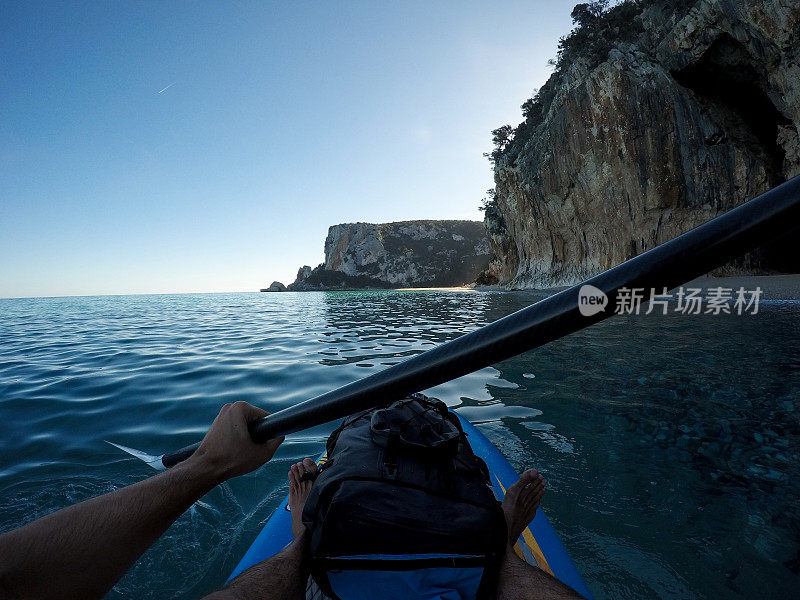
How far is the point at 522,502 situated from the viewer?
1.88 metres

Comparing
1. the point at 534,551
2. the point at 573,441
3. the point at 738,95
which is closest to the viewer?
the point at 534,551

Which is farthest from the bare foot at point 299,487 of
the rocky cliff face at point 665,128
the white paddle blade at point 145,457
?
the rocky cliff face at point 665,128

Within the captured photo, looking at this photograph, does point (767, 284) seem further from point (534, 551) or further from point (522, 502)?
point (534, 551)

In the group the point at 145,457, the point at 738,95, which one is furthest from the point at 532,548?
the point at 738,95

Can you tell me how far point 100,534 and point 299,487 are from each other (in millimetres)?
1151

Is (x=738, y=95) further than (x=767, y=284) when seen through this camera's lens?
Yes

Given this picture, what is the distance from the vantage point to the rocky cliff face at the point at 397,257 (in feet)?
296

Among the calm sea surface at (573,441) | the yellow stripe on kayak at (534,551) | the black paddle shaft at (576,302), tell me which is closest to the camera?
the black paddle shaft at (576,302)

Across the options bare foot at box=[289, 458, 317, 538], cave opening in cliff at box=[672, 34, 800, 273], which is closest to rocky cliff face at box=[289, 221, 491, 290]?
cave opening in cliff at box=[672, 34, 800, 273]

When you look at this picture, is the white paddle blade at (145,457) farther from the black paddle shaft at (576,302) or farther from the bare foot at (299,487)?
the black paddle shaft at (576,302)

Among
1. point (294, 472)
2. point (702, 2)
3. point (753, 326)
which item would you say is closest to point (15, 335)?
point (294, 472)

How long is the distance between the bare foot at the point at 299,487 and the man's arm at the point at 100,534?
61 cm

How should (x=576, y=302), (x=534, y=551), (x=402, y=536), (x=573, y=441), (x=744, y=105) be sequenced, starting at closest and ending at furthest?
1. (x=576, y=302)
2. (x=402, y=536)
3. (x=534, y=551)
4. (x=573, y=441)
5. (x=744, y=105)

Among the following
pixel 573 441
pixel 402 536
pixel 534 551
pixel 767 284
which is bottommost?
pixel 573 441
